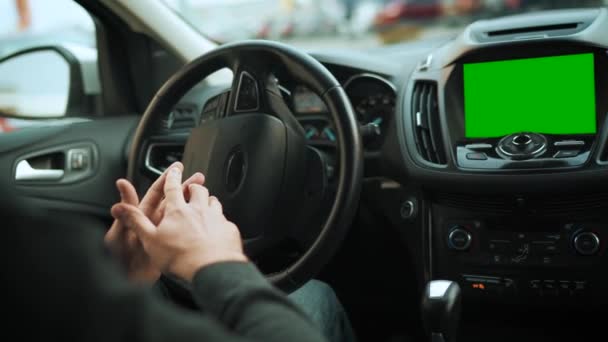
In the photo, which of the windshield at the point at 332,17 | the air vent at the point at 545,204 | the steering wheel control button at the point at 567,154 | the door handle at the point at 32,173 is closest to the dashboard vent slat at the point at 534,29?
the steering wheel control button at the point at 567,154

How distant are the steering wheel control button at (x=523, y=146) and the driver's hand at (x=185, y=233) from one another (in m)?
0.88

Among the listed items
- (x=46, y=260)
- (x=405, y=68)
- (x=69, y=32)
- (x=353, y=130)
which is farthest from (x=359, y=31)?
(x=46, y=260)

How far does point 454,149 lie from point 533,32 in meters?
0.38

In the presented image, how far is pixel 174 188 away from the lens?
1.23 meters

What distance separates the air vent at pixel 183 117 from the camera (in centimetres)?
222

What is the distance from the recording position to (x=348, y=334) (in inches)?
72.4

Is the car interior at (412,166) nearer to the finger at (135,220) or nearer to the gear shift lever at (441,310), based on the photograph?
the gear shift lever at (441,310)

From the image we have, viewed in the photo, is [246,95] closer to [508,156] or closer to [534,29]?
[508,156]

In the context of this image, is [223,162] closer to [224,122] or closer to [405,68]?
[224,122]

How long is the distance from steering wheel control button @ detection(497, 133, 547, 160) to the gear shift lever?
1.31 feet

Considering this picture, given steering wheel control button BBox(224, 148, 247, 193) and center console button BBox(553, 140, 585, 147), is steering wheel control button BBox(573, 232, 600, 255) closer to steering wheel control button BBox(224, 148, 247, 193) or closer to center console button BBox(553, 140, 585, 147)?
center console button BBox(553, 140, 585, 147)

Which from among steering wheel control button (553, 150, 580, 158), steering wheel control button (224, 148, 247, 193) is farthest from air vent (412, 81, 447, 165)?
steering wheel control button (224, 148, 247, 193)

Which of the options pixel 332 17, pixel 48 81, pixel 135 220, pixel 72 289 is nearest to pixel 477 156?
pixel 135 220

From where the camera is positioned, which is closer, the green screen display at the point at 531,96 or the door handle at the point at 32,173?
the green screen display at the point at 531,96
